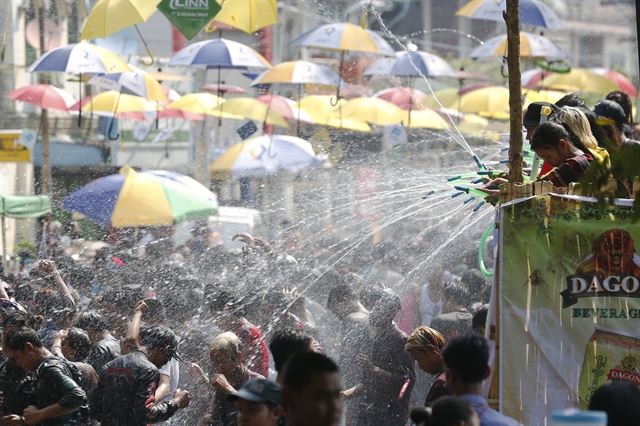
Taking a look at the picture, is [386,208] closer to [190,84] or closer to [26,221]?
[26,221]

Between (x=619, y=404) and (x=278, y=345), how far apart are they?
5.66ft

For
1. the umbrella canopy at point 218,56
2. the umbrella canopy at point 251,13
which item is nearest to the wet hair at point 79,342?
the umbrella canopy at point 251,13

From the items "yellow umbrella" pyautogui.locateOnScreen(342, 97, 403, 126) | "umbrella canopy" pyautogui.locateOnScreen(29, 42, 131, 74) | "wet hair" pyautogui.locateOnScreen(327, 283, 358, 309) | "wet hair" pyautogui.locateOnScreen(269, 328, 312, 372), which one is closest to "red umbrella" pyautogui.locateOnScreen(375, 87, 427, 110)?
"yellow umbrella" pyautogui.locateOnScreen(342, 97, 403, 126)

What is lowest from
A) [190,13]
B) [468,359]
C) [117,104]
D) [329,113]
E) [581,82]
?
[468,359]

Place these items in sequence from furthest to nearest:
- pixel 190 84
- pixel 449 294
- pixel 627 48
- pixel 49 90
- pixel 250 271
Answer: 1. pixel 627 48
2. pixel 190 84
3. pixel 49 90
4. pixel 250 271
5. pixel 449 294

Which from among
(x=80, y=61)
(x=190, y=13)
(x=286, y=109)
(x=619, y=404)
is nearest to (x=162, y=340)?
(x=619, y=404)

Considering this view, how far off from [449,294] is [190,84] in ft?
78.2

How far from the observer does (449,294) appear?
9.91 m

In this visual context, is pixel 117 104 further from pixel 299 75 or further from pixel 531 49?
pixel 531 49

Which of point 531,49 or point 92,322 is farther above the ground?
point 531,49

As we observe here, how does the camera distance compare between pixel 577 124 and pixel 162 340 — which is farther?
pixel 162 340

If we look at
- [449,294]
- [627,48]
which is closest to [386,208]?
[449,294]

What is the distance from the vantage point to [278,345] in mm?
5723

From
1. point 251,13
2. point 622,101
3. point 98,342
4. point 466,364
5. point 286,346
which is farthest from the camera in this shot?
point 251,13
